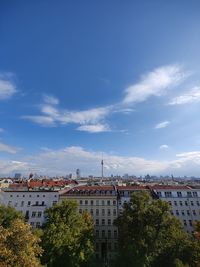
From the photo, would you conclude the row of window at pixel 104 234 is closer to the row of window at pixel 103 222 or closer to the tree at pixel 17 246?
the row of window at pixel 103 222

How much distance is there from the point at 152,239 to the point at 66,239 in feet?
47.4

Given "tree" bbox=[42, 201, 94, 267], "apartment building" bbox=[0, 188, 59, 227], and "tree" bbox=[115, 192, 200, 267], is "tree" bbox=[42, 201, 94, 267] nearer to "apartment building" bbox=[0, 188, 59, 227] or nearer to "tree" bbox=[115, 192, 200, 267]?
"tree" bbox=[115, 192, 200, 267]

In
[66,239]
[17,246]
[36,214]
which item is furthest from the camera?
[36,214]

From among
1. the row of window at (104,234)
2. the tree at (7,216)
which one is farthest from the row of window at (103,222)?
the tree at (7,216)

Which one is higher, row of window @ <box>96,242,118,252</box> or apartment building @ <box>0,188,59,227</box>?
apartment building @ <box>0,188,59,227</box>

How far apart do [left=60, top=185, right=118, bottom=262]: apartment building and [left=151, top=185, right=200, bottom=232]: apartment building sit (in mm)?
14528

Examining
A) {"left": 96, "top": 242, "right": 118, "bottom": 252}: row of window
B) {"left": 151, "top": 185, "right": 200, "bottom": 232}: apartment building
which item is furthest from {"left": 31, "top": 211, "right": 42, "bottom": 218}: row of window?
{"left": 151, "top": 185, "right": 200, "bottom": 232}: apartment building

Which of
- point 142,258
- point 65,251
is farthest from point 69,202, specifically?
point 142,258

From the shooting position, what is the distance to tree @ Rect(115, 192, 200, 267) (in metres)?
34.4

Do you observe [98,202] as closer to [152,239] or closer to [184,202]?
[184,202]

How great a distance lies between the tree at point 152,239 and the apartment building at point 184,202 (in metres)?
27.5

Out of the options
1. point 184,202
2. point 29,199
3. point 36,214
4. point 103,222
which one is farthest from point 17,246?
point 184,202

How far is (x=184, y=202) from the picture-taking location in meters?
65.4

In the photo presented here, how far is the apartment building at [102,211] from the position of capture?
6247cm
